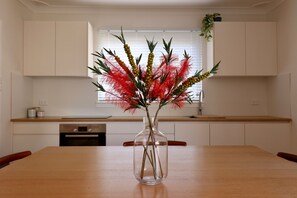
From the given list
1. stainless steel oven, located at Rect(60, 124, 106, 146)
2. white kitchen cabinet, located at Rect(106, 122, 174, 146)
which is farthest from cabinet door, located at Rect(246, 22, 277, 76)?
stainless steel oven, located at Rect(60, 124, 106, 146)

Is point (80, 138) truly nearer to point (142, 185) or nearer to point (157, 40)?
point (157, 40)

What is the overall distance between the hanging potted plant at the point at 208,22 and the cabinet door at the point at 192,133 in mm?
1367

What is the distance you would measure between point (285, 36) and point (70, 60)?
2898mm

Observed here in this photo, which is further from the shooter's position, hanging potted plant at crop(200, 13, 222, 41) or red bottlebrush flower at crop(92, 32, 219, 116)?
hanging potted plant at crop(200, 13, 222, 41)

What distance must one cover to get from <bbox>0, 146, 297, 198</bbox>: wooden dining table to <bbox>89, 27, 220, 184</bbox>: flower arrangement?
136 millimetres

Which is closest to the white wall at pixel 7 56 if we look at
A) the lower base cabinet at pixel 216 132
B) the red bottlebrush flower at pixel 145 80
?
the lower base cabinet at pixel 216 132

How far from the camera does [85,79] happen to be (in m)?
3.89

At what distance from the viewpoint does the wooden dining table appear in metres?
0.94

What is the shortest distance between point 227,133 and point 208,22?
1.62m

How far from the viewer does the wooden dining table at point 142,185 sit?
0.94 meters

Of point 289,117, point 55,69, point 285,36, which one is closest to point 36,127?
point 55,69

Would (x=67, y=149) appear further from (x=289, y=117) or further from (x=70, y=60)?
(x=289, y=117)

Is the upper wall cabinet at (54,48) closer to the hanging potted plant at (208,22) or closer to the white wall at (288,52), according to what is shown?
the hanging potted plant at (208,22)

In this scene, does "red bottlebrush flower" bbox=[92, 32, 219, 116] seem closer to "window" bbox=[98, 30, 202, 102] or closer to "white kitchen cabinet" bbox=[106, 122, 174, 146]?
"white kitchen cabinet" bbox=[106, 122, 174, 146]
